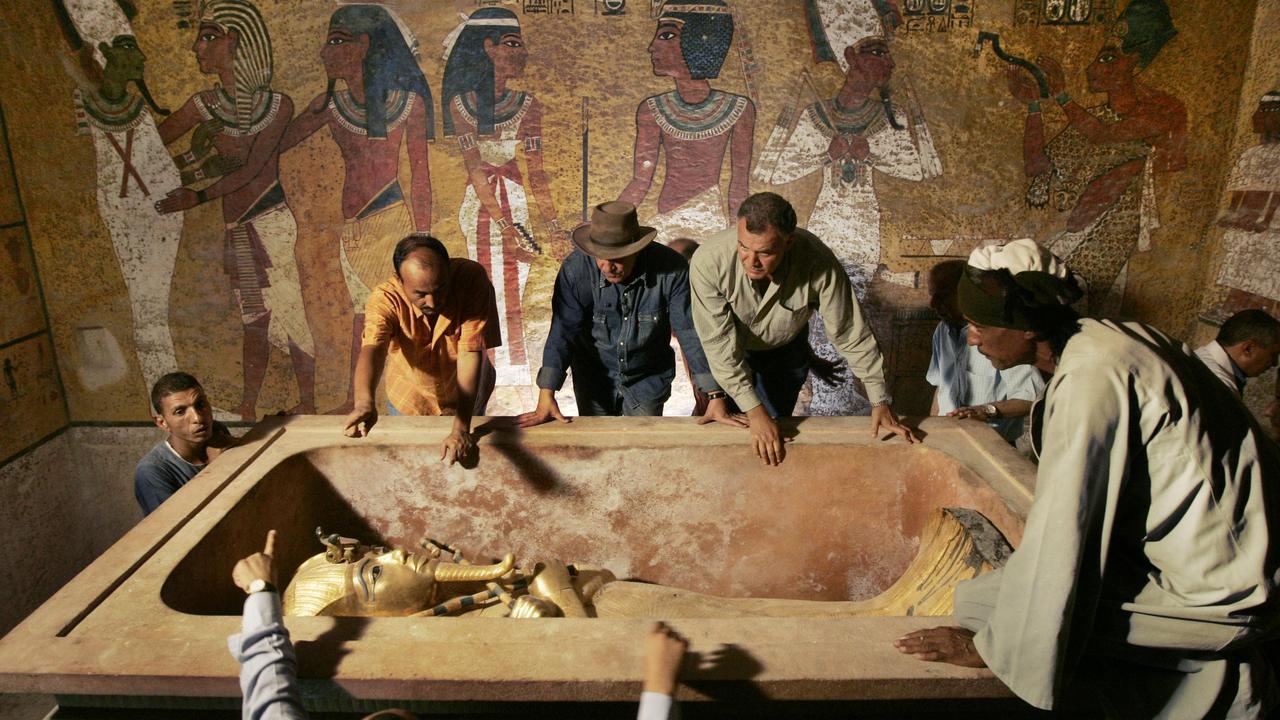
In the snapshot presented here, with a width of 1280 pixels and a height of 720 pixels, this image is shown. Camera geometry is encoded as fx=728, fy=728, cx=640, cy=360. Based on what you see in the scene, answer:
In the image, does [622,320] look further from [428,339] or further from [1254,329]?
[1254,329]

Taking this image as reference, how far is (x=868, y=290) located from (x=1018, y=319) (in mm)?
3308

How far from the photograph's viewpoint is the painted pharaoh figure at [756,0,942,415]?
4520 millimetres

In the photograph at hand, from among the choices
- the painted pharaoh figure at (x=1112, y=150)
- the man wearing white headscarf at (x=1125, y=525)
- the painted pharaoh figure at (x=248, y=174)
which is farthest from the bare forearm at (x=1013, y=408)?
the painted pharaoh figure at (x=248, y=174)

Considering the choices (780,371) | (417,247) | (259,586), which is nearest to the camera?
(259,586)

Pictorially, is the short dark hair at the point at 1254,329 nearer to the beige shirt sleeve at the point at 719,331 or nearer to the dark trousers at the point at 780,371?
the dark trousers at the point at 780,371

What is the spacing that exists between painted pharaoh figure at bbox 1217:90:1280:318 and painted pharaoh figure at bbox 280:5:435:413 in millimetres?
5112

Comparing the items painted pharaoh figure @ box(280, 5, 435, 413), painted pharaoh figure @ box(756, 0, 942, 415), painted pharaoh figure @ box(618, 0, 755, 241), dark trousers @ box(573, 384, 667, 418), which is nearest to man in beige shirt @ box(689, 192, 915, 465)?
dark trousers @ box(573, 384, 667, 418)

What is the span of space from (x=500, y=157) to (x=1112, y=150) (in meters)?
3.93

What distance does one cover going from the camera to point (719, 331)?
10.2ft

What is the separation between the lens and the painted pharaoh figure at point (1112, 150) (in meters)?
4.54

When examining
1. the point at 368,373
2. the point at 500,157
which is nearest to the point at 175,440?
the point at 368,373

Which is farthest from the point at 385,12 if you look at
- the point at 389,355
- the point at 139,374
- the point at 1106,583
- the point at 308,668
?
the point at 1106,583

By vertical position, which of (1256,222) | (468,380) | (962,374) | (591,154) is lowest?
(962,374)

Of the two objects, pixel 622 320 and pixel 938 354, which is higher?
pixel 622 320
